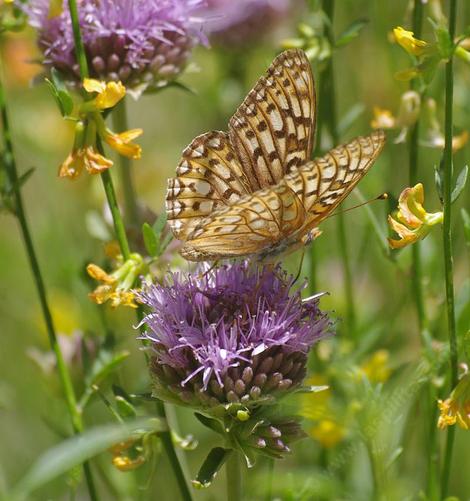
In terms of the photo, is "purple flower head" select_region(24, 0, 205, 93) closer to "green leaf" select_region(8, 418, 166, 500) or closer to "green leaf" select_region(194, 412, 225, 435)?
"green leaf" select_region(194, 412, 225, 435)

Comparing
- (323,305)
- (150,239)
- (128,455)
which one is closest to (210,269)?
(150,239)

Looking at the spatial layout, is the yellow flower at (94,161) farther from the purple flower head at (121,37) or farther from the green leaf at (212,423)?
the green leaf at (212,423)

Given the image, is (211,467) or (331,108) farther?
(331,108)

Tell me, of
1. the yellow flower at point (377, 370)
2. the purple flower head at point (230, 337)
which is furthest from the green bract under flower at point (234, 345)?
the yellow flower at point (377, 370)

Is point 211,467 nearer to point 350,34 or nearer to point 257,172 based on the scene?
point 257,172

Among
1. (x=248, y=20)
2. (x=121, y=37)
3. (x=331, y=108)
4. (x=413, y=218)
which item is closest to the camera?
(x=413, y=218)

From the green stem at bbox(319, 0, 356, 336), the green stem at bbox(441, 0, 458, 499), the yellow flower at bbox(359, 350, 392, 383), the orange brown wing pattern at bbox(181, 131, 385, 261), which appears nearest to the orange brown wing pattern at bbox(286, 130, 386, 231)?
the orange brown wing pattern at bbox(181, 131, 385, 261)

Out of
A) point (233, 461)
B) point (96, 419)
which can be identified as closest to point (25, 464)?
point (96, 419)

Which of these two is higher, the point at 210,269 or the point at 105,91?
the point at 105,91
